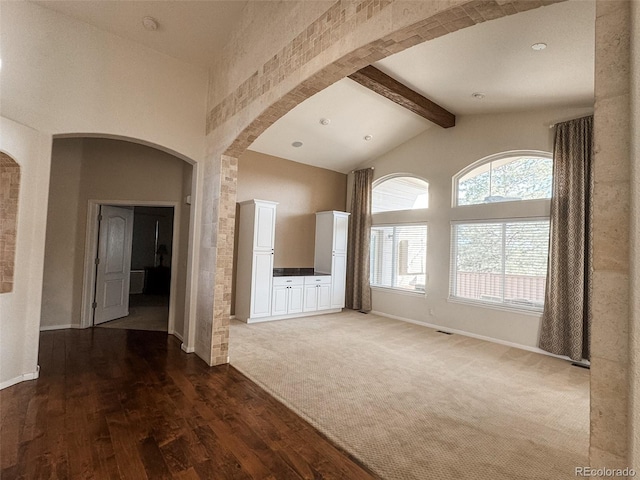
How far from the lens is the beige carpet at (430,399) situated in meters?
2.09

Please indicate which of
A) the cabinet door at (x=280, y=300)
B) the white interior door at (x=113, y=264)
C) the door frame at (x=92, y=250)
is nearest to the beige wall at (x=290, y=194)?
the cabinet door at (x=280, y=300)

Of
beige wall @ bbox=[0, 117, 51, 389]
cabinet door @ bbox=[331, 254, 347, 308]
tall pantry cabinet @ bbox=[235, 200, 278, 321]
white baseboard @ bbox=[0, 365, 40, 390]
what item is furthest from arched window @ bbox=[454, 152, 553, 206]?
white baseboard @ bbox=[0, 365, 40, 390]

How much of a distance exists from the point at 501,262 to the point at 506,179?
4.39 feet

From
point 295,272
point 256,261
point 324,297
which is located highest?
point 256,261

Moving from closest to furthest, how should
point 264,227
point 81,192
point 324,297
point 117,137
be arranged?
point 117,137 < point 81,192 < point 264,227 < point 324,297

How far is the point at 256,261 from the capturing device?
219 inches

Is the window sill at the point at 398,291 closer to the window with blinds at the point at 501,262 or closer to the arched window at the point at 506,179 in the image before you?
the window with blinds at the point at 501,262

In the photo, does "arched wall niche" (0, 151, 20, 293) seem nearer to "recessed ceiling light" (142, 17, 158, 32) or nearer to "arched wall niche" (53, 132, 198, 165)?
"arched wall niche" (53, 132, 198, 165)

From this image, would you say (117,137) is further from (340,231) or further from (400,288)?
(400,288)

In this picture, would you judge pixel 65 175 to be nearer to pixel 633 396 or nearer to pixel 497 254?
pixel 633 396

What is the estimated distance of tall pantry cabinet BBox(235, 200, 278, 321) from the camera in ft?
18.1

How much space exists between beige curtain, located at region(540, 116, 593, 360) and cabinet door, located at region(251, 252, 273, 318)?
170 inches

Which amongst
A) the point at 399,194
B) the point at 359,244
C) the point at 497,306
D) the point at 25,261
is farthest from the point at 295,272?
the point at 25,261

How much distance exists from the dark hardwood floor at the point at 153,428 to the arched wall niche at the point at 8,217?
106cm
